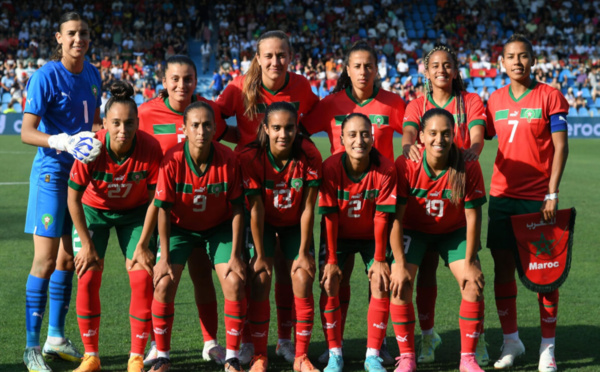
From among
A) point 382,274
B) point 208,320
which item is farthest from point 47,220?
point 382,274

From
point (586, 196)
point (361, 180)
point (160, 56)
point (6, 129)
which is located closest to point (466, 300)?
point (361, 180)

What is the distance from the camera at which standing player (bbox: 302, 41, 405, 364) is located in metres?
5.05

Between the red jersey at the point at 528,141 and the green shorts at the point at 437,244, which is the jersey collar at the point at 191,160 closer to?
the green shorts at the point at 437,244

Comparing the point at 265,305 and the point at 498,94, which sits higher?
the point at 498,94

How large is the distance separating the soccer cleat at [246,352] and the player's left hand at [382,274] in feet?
3.45

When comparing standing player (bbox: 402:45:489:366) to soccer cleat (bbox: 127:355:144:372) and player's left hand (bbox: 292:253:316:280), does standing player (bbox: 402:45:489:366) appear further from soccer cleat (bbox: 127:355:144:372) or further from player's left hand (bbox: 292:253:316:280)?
soccer cleat (bbox: 127:355:144:372)

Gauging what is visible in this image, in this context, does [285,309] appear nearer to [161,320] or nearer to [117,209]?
[161,320]

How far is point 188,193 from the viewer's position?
457cm

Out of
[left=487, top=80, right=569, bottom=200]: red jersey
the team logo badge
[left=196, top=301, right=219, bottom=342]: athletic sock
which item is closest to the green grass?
[left=196, top=301, right=219, bottom=342]: athletic sock

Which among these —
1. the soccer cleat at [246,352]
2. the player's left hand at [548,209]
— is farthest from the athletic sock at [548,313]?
the soccer cleat at [246,352]

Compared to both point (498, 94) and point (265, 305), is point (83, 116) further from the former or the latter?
point (498, 94)

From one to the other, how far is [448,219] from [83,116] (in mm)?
2536

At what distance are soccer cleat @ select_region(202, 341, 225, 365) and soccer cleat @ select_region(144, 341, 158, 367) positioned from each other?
Answer: 0.33 metres

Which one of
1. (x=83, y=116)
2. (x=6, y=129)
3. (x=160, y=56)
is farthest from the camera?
(x=160, y=56)
